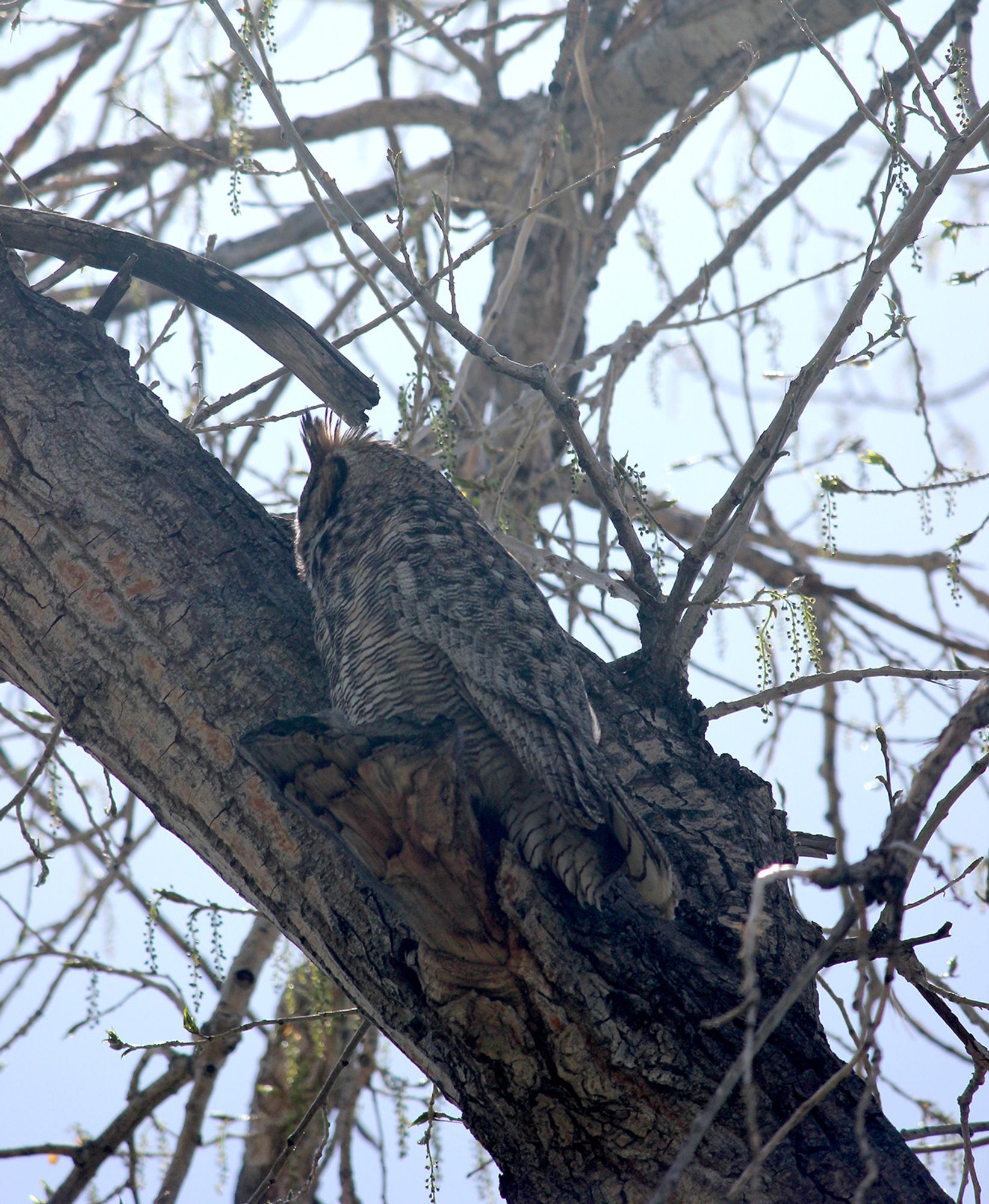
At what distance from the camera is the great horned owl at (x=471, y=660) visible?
5.64 ft

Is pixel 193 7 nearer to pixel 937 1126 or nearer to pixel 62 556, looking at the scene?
pixel 62 556

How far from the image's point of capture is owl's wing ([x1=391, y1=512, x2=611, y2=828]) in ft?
5.69

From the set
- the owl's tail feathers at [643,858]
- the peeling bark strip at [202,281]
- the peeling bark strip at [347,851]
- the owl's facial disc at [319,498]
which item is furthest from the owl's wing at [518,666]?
the peeling bark strip at [202,281]

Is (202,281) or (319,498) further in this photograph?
(319,498)

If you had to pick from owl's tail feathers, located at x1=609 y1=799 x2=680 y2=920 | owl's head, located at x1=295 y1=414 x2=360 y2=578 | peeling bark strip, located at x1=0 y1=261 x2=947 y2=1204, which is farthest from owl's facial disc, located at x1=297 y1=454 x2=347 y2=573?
owl's tail feathers, located at x1=609 y1=799 x2=680 y2=920

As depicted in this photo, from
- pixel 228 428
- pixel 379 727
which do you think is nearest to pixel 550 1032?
pixel 379 727

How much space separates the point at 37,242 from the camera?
2.43 meters

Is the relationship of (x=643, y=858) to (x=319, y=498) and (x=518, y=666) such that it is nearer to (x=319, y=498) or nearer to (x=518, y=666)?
(x=518, y=666)

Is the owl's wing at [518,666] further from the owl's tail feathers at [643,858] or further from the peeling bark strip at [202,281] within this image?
the peeling bark strip at [202,281]

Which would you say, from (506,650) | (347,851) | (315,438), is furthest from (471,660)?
(315,438)

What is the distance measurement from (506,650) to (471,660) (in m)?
0.08

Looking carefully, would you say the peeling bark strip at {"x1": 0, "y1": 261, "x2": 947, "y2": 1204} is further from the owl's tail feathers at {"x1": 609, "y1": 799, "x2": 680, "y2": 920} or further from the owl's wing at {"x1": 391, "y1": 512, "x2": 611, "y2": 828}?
the owl's wing at {"x1": 391, "y1": 512, "x2": 611, "y2": 828}

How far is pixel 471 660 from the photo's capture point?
1.96m

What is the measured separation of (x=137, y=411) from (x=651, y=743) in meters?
1.24
